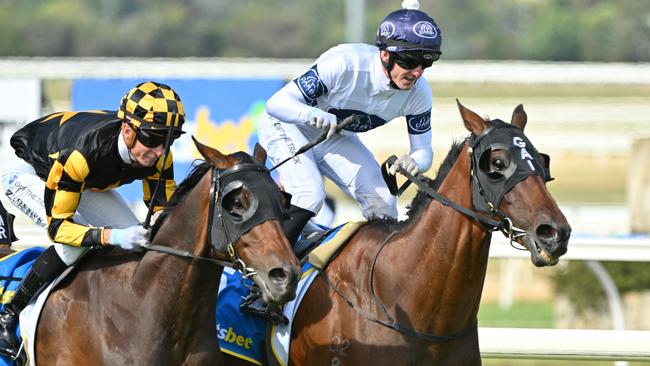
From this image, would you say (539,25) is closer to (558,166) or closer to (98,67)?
(558,166)

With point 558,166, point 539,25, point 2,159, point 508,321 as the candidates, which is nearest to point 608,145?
point 558,166

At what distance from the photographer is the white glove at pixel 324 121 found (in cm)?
506

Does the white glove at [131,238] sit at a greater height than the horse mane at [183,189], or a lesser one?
lesser

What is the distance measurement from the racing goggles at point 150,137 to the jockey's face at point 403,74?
45.1 inches

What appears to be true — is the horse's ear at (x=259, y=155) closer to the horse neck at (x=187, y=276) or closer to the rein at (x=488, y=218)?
the horse neck at (x=187, y=276)

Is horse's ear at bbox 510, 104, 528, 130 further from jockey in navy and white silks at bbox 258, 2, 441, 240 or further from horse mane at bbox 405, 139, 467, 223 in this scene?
jockey in navy and white silks at bbox 258, 2, 441, 240

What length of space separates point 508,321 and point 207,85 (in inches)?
162

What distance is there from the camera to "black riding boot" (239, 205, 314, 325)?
16.7ft

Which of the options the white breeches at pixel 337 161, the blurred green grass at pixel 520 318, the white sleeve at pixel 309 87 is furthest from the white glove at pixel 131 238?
Result: the blurred green grass at pixel 520 318

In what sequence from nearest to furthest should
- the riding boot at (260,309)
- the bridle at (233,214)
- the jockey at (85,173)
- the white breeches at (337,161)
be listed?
1. the bridle at (233,214)
2. the jockey at (85,173)
3. the riding boot at (260,309)
4. the white breeches at (337,161)

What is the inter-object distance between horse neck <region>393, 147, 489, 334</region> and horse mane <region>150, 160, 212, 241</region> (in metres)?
0.99

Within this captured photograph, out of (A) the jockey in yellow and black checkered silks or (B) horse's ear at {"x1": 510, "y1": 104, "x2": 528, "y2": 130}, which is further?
(B) horse's ear at {"x1": 510, "y1": 104, "x2": 528, "y2": 130}

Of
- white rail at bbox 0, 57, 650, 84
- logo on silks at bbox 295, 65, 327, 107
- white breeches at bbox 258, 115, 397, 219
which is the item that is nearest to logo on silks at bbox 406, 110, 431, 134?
white breeches at bbox 258, 115, 397, 219

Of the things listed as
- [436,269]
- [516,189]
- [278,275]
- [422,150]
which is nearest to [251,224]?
[278,275]
